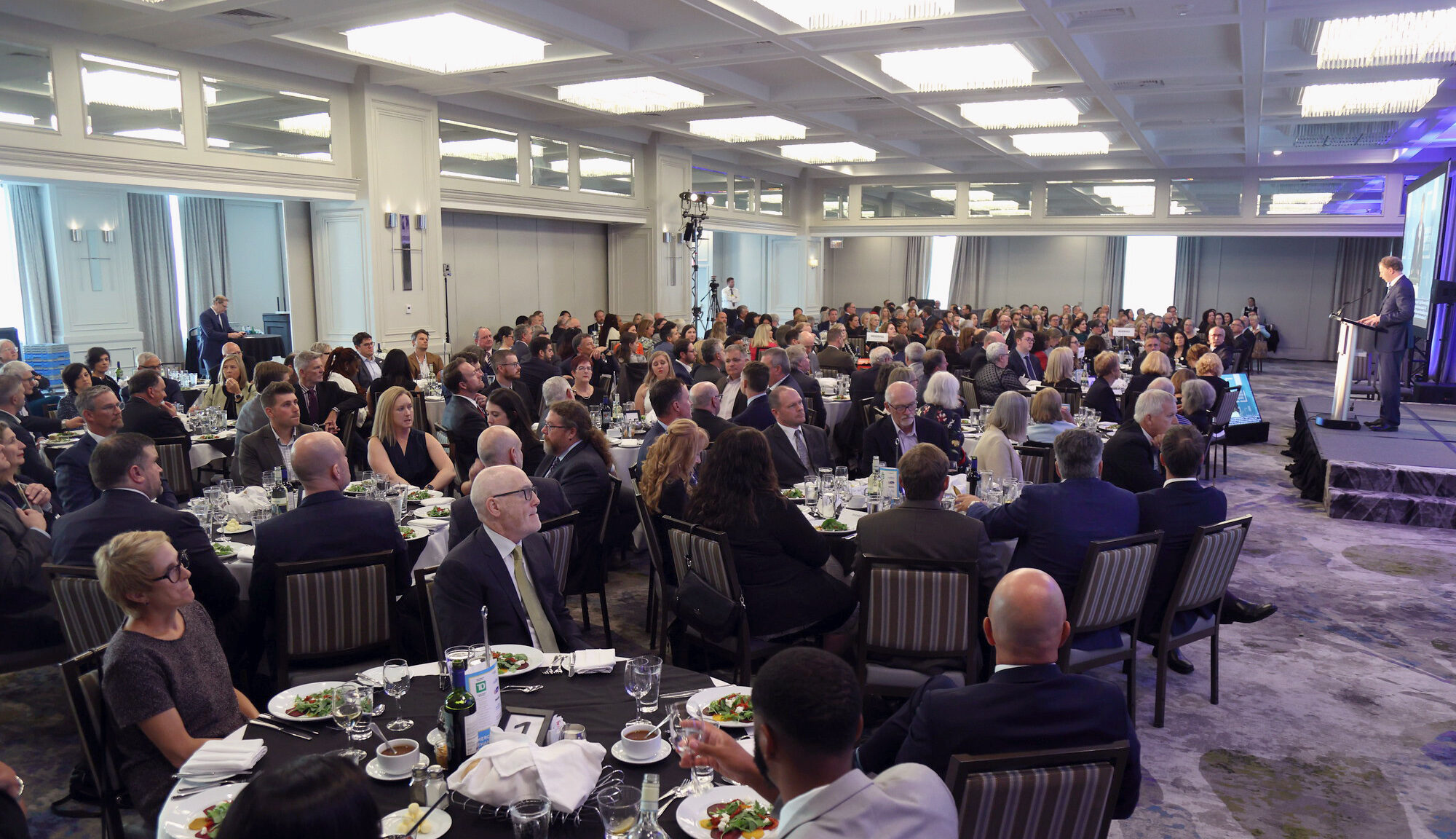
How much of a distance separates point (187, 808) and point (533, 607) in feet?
4.72

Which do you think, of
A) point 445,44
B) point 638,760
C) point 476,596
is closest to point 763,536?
point 476,596

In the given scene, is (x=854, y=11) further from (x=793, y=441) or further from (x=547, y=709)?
(x=547, y=709)

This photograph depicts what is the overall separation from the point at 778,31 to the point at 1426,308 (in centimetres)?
1066

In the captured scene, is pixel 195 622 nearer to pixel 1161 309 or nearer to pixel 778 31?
pixel 778 31

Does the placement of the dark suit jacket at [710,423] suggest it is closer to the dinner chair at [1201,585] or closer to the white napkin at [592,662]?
the dinner chair at [1201,585]

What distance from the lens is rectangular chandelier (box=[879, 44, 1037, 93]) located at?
9.37 metres

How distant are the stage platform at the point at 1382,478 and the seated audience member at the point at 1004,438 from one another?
4415mm

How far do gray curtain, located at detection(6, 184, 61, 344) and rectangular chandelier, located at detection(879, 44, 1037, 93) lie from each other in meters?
11.6

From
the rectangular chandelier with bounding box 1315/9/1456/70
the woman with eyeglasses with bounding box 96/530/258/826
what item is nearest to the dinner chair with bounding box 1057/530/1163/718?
the woman with eyeglasses with bounding box 96/530/258/826

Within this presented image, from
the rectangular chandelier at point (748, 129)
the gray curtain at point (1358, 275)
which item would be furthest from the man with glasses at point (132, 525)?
the gray curtain at point (1358, 275)

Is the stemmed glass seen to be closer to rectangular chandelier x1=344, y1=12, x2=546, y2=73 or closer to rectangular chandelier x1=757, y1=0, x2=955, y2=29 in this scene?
rectangular chandelier x1=757, y1=0, x2=955, y2=29

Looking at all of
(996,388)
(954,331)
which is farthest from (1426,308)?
(996,388)

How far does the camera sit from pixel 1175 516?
4230 millimetres

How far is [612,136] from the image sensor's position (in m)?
15.3
